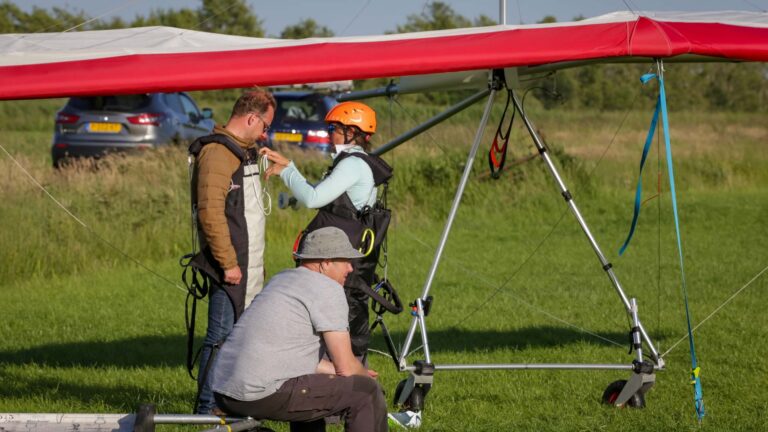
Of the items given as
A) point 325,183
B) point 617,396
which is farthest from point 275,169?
point 617,396

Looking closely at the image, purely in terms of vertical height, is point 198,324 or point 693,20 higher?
point 693,20

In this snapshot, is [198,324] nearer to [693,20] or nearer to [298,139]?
[693,20]

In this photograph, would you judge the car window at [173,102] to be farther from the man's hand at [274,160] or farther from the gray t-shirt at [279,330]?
the gray t-shirt at [279,330]

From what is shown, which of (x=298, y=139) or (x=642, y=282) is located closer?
(x=642, y=282)

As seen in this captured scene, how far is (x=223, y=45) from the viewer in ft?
20.4

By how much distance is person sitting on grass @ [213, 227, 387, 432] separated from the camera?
15.9 feet

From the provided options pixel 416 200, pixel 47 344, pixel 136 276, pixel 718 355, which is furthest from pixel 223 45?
pixel 416 200

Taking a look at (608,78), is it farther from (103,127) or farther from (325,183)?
(325,183)

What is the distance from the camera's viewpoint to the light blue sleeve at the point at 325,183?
614cm

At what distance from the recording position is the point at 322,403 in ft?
16.4

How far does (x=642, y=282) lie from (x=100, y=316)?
5.36 metres

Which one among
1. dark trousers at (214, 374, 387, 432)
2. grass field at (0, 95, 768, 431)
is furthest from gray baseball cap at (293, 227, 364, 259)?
grass field at (0, 95, 768, 431)

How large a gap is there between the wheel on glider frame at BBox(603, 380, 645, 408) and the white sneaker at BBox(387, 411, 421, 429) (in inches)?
49.6

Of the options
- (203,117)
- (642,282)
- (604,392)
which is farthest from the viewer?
(203,117)
